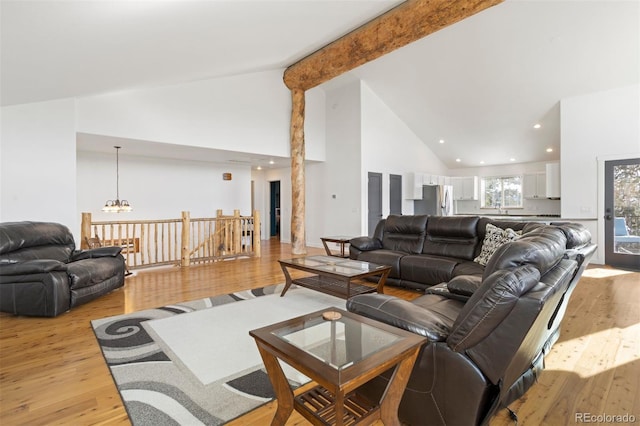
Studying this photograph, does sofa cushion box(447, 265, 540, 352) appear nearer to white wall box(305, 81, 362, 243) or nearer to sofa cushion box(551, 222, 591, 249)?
sofa cushion box(551, 222, 591, 249)

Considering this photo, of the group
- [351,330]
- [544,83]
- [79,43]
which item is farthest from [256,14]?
[544,83]

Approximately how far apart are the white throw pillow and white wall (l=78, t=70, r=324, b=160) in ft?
16.5

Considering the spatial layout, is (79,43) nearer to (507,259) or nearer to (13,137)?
(13,137)

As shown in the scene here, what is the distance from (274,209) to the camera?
11250 millimetres

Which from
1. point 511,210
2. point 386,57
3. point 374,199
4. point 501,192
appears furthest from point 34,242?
point 501,192

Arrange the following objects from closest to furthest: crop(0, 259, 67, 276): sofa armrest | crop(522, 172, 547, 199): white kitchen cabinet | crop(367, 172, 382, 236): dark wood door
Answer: crop(0, 259, 67, 276): sofa armrest, crop(522, 172, 547, 199): white kitchen cabinet, crop(367, 172, 382, 236): dark wood door

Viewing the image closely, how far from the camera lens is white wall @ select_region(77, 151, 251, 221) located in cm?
686

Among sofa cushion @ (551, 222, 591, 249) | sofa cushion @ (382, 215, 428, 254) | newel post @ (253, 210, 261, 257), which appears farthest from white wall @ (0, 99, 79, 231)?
sofa cushion @ (551, 222, 591, 249)

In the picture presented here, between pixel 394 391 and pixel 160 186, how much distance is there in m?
7.63

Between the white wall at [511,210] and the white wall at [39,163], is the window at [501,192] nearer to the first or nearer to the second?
the white wall at [511,210]

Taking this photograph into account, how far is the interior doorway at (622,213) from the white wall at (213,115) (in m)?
5.93

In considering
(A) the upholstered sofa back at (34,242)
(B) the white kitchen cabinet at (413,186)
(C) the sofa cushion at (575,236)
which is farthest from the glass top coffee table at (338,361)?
(B) the white kitchen cabinet at (413,186)

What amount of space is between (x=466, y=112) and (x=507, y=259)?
700 centimetres

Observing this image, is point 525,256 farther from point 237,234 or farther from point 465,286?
point 237,234
